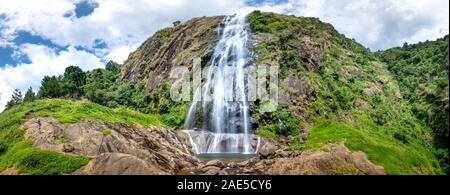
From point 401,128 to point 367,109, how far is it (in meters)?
8.01

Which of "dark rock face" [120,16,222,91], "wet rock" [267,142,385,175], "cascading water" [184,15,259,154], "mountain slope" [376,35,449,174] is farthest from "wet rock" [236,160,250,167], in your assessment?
"dark rock face" [120,16,222,91]

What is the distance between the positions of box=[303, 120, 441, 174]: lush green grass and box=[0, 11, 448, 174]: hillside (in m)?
0.13

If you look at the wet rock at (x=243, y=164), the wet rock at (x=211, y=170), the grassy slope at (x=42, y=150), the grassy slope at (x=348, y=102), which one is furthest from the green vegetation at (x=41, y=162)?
the grassy slope at (x=348, y=102)

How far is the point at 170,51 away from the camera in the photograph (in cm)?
7650

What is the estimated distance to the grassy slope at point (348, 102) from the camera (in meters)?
34.6

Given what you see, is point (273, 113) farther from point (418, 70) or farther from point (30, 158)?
point (418, 70)

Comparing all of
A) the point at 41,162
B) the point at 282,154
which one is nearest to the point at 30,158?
the point at 41,162

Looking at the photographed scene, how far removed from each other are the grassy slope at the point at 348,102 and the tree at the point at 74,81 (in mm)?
26935

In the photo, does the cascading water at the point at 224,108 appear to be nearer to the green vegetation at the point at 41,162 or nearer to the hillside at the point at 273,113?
the hillside at the point at 273,113

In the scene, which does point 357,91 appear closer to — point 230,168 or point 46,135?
point 230,168

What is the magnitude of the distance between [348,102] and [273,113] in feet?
34.2

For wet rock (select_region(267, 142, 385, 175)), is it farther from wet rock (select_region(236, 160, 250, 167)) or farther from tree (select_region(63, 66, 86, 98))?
tree (select_region(63, 66, 86, 98))

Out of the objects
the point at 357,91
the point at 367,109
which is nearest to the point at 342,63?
the point at 357,91
